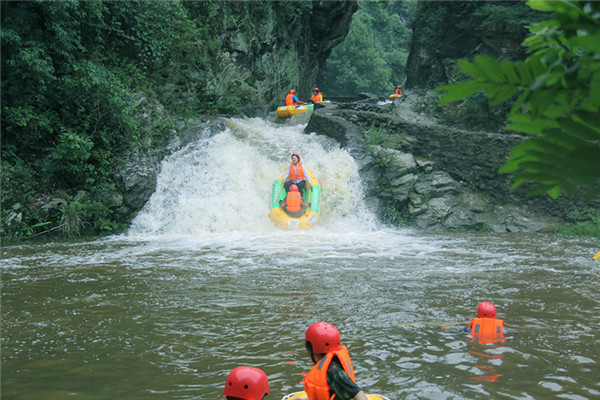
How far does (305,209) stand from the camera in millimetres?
12086

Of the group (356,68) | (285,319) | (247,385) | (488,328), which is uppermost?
(356,68)

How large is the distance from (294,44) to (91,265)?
1868 centimetres

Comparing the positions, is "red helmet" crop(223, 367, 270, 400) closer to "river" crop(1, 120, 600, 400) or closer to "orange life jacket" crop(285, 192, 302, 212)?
"river" crop(1, 120, 600, 400)

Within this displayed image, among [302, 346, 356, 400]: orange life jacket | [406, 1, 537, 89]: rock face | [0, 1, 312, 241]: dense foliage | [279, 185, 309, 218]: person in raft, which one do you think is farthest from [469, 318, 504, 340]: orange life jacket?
[406, 1, 537, 89]: rock face

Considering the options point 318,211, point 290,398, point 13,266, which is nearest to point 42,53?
point 13,266

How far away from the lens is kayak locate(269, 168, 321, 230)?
11.3 meters

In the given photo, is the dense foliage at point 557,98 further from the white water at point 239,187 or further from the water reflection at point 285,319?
the white water at point 239,187

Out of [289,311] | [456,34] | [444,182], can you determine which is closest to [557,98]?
[289,311]

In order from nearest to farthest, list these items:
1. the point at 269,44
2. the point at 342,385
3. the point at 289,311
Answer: the point at 342,385 < the point at 289,311 < the point at 269,44

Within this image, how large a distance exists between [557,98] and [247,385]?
194 cm

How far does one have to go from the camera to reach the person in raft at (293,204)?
11977mm

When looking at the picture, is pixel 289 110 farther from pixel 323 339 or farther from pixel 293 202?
pixel 323 339

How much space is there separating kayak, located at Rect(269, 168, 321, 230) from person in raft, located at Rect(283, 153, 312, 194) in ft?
0.47

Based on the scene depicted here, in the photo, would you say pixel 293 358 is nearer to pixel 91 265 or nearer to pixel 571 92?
pixel 571 92
